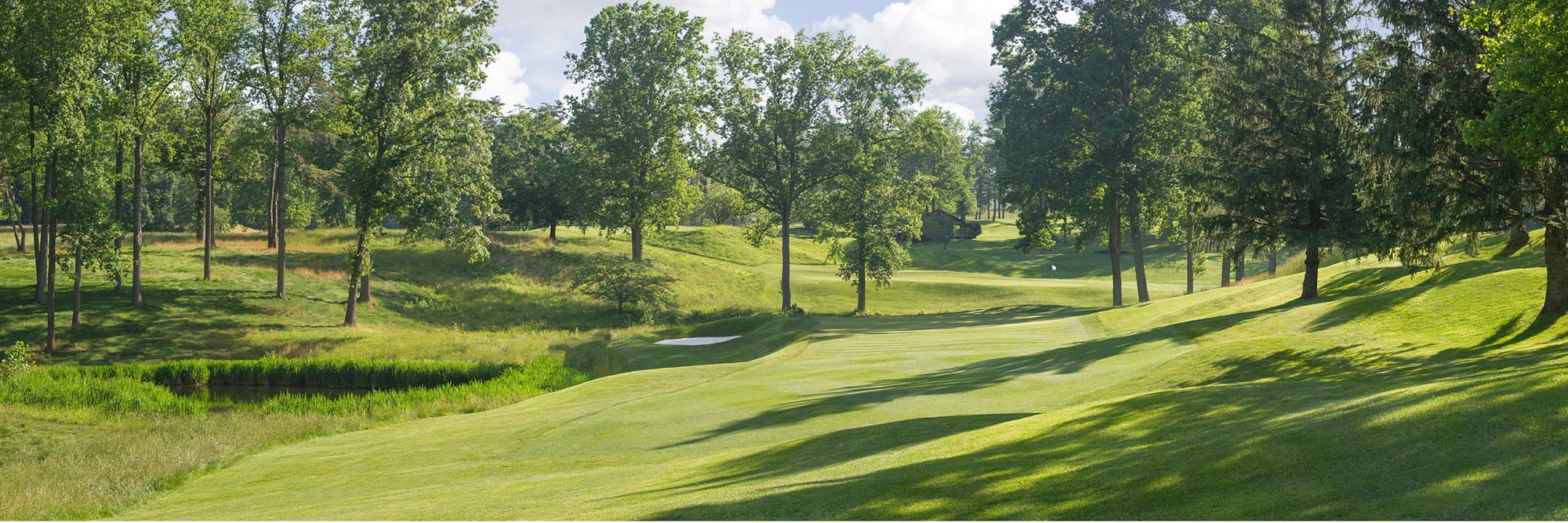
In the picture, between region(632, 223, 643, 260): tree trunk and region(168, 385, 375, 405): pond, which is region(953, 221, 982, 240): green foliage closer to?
region(632, 223, 643, 260): tree trunk

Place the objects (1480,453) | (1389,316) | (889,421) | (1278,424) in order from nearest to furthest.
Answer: (1480,453) → (1278,424) → (889,421) → (1389,316)

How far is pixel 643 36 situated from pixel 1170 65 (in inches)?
1275

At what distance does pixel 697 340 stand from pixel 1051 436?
25887mm

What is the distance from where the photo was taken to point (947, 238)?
305 ft

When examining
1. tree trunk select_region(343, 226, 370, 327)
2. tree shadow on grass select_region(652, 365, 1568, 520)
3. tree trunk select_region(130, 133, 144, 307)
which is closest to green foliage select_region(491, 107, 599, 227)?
tree trunk select_region(343, 226, 370, 327)

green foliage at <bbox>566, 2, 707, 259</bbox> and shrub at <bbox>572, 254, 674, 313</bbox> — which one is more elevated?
green foliage at <bbox>566, 2, 707, 259</bbox>

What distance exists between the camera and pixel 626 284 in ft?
152

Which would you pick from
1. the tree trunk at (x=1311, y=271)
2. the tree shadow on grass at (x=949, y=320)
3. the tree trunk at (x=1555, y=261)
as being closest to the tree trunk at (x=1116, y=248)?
the tree shadow on grass at (x=949, y=320)

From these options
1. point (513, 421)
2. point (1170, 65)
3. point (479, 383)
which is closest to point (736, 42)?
point (1170, 65)

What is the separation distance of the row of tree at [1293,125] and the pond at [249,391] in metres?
29.2

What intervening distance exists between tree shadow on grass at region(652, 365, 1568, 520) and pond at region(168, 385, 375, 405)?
2257cm

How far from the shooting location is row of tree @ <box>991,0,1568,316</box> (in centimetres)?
1727

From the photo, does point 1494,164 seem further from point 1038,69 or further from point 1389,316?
point 1038,69

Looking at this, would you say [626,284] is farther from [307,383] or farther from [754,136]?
[307,383]
